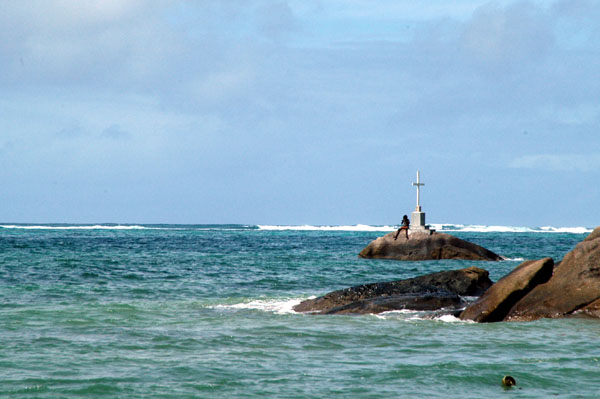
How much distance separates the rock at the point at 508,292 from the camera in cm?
1641

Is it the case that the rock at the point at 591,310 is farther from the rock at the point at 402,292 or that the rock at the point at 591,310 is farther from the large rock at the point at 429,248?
the large rock at the point at 429,248

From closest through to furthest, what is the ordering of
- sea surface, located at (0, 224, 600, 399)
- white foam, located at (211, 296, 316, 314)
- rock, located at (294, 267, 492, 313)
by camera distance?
sea surface, located at (0, 224, 600, 399) < rock, located at (294, 267, 492, 313) < white foam, located at (211, 296, 316, 314)

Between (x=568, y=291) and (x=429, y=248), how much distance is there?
83.7 ft

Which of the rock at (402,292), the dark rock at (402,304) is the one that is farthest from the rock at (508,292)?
the rock at (402,292)

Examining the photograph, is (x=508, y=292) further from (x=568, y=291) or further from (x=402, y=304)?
(x=402, y=304)

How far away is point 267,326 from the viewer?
15.7m

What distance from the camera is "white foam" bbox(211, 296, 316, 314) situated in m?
18.8

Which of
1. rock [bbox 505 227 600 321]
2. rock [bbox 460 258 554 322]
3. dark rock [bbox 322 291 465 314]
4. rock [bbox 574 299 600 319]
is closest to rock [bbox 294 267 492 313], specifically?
dark rock [bbox 322 291 465 314]

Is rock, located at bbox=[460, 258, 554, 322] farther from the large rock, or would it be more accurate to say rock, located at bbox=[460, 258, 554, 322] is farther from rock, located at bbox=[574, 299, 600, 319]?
the large rock

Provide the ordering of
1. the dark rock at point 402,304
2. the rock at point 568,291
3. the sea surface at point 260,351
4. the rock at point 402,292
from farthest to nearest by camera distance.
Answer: the rock at point 402,292 → the dark rock at point 402,304 → the rock at point 568,291 → the sea surface at point 260,351

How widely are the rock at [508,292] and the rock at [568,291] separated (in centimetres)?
15

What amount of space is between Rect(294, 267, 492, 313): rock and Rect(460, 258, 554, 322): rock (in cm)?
170

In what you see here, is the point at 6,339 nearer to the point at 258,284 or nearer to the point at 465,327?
the point at 465,327

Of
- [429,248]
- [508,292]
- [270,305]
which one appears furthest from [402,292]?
[429,248]
